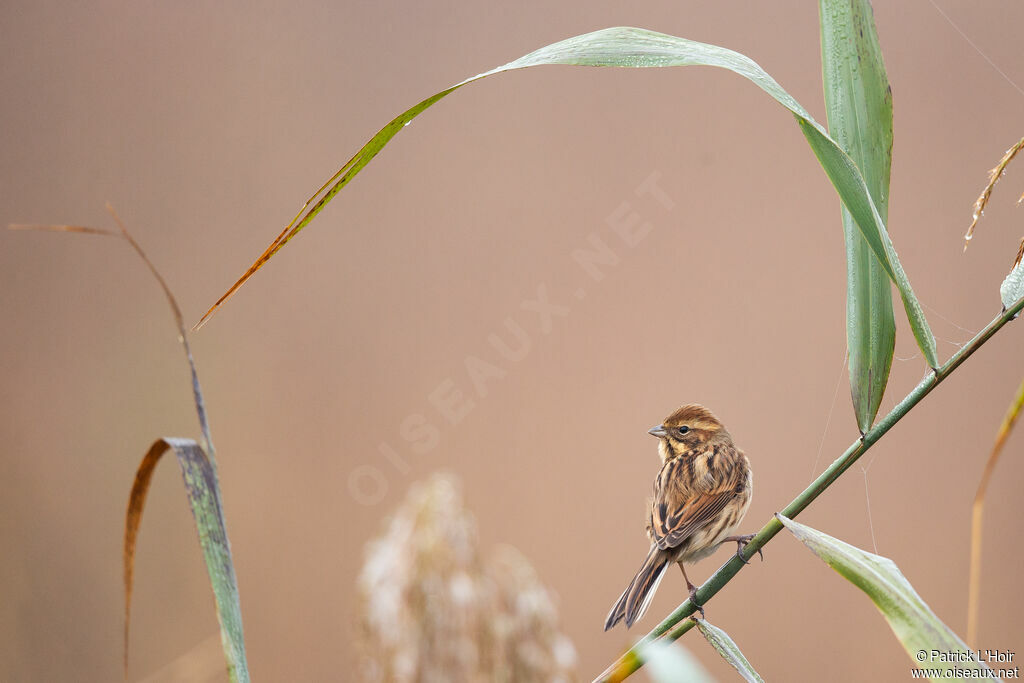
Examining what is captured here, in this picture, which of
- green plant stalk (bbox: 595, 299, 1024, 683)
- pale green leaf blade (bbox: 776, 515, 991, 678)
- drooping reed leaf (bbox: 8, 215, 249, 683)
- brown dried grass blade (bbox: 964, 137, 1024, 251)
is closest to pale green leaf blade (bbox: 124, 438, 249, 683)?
drooping reed leaf (bbox: 8, 215, 249, 683)

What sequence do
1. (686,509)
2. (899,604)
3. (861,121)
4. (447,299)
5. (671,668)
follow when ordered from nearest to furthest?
(671,668)
(899,604)
(861,121)
(686,509)
(447,299)

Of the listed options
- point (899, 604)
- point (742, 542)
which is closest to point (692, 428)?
point (742, 542)

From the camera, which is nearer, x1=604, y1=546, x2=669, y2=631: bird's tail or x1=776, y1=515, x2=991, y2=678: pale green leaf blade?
x1=776, y1=515, x2=991, y2=678: pale green leaf blade

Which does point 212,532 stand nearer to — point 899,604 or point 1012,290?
point 899,604

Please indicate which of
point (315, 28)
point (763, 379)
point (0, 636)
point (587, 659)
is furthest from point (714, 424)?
point (0, 636)

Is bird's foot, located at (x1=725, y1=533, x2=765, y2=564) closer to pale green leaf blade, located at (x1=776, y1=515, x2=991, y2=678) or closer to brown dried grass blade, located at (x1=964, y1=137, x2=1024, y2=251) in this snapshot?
pale green leaf blade, located at (x1=776, y1=515, x2=991, y2=678)

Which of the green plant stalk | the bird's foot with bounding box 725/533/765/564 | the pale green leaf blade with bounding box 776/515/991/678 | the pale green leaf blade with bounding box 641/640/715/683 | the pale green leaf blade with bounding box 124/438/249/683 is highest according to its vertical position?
the pale green leaf blade with bounding box 124/438/249/683

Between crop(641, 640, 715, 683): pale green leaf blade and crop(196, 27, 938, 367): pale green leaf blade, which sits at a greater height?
crop(196, 27, 938, 367): pale green leaf blade
